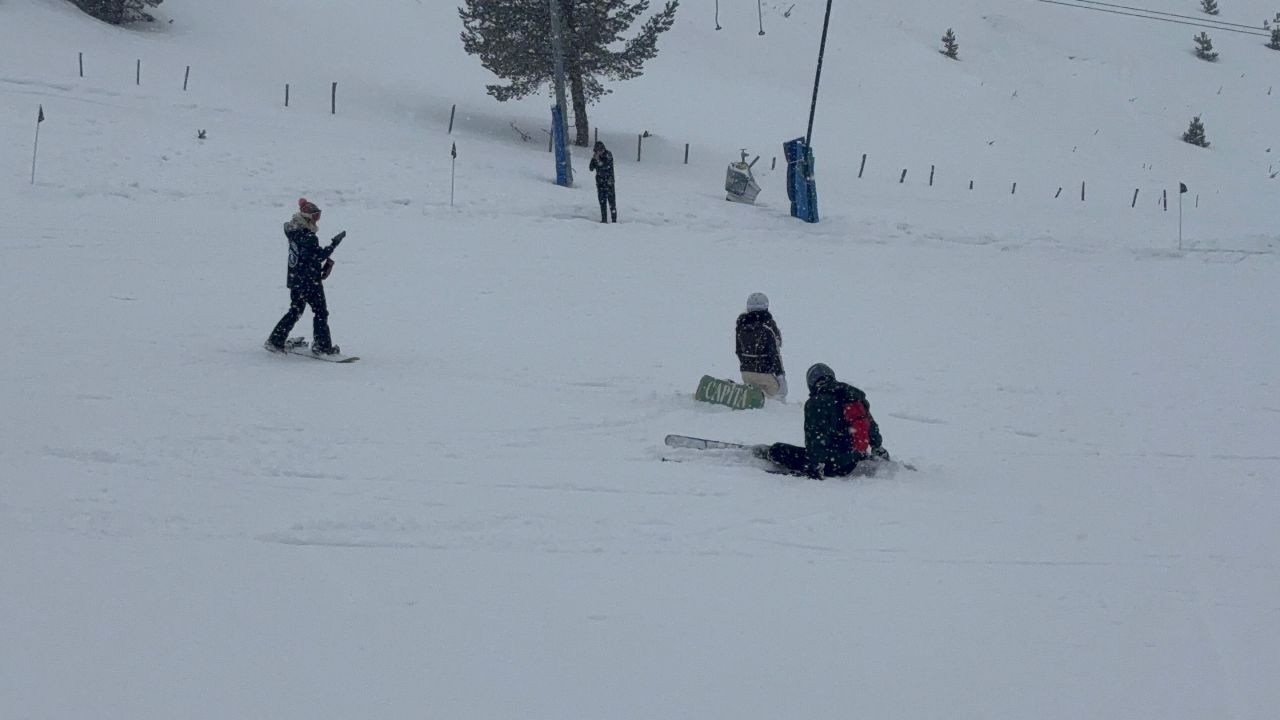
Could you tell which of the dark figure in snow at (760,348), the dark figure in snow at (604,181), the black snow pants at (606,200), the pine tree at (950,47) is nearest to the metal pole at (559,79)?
→ the dark figure in snow at (604,181)

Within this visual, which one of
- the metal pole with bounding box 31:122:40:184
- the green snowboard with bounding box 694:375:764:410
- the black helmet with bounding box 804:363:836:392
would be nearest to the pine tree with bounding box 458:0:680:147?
the metal pole with bounding box 31:122:40:184

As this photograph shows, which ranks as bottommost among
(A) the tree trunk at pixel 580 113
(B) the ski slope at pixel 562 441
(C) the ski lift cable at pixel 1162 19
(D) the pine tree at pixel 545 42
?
(B) the ski slope at pixel 562 441

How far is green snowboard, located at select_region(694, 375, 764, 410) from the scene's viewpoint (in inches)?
404

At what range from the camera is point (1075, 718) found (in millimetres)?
4629

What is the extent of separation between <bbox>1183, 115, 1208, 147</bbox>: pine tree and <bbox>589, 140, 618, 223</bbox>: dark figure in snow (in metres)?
34.2

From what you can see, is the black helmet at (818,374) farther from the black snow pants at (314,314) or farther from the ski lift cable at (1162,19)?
the ski lift cable at (1162,19)

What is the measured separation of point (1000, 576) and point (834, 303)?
10.6 m

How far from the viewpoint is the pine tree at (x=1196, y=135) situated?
44938 millimetres

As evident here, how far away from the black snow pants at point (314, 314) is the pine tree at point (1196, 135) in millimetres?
44434

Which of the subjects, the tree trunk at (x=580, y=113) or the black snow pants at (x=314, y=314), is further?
the tree trunk at (x=580, y=113)

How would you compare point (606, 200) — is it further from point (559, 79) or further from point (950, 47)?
point (950, 47)

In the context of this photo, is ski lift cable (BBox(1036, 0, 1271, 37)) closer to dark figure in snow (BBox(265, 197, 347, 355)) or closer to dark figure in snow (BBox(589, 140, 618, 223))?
dark figure in snow (BBox(589, 140, 618, 223))

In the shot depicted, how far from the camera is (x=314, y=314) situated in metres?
10.7

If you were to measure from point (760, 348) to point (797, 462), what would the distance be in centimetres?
250
